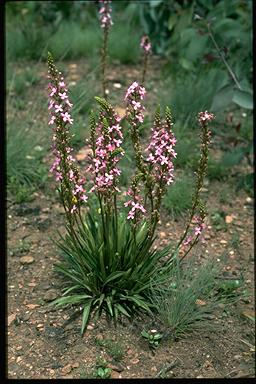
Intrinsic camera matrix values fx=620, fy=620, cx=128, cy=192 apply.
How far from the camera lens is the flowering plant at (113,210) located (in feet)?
9.18

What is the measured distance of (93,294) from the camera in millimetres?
3195

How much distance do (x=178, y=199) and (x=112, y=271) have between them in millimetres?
1104

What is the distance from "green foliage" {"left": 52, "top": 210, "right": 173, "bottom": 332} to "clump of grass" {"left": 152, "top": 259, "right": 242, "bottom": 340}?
8 cm

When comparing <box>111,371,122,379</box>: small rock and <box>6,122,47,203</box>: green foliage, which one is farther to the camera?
<box>6,122,47,203</box>: green foliage

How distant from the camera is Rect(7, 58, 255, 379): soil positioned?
2.95 m

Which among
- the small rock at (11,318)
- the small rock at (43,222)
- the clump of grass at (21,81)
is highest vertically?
the clump of grass at (21,81)

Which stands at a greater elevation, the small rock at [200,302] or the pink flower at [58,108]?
the pink flower at [58,108]

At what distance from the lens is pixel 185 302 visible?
3045mm

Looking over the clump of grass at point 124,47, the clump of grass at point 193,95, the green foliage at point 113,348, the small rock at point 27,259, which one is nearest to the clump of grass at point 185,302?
the green foliage at point 113,348

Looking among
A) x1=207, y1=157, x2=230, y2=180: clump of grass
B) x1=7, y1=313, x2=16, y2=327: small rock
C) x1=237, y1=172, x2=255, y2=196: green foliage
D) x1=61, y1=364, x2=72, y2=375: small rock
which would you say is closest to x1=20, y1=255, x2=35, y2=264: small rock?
x1=7, y1=313, x2=16, y2=327: small rock

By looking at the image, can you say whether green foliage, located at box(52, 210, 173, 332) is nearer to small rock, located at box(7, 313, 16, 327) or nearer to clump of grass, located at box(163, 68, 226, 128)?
small rock, located at box(7, 313, 16, 327)

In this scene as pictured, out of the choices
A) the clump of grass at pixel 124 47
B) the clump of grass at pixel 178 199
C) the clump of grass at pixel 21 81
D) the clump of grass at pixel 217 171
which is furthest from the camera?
the clump of grass at pixel 124 47

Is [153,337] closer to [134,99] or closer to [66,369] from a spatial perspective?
[66,369]

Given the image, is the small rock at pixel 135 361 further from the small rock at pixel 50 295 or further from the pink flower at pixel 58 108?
the pink flower at pixel 58 108
